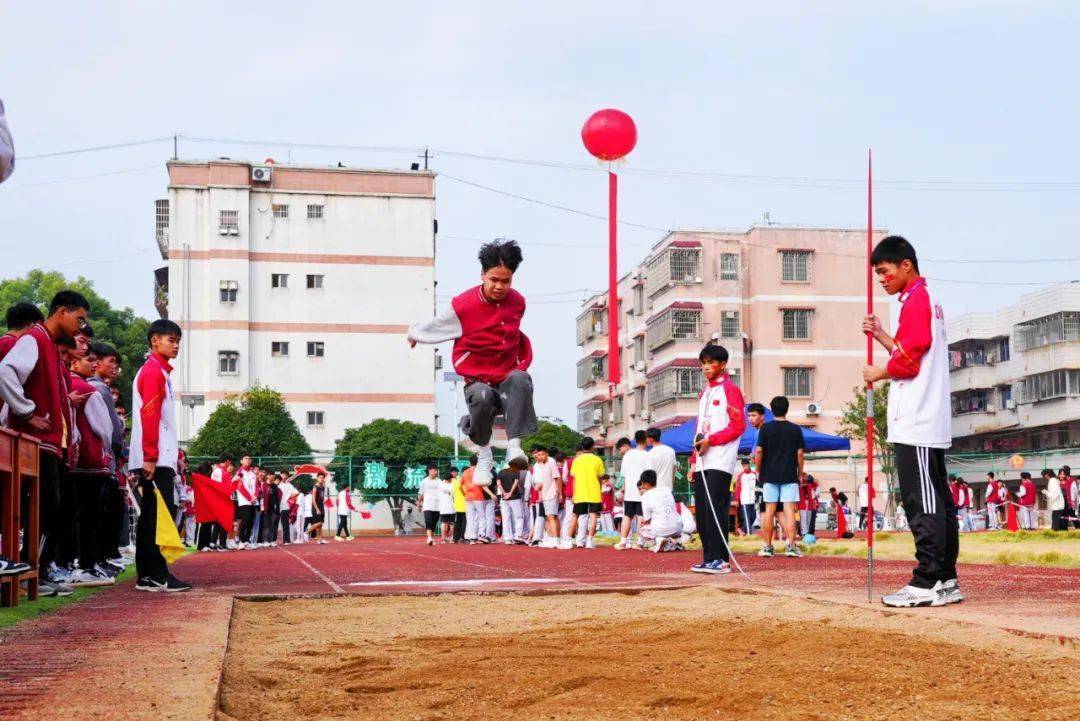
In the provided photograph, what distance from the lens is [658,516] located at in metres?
19.1

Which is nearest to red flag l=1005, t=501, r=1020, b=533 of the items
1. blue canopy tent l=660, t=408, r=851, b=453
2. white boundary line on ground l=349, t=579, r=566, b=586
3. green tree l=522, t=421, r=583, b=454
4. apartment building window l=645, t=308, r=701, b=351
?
blue canopy tent l=660, t=408, r=851, b=453

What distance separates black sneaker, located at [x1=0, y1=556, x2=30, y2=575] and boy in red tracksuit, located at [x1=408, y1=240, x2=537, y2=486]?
3.24 metres

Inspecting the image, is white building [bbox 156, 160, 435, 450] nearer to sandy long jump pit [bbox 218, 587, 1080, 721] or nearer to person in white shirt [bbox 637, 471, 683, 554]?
A: person in white shirt [bbox 637, 471, 683, 554]

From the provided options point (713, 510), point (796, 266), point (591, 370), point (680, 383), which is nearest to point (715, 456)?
point (713, 510)

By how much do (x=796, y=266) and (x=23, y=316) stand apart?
6582 centimetres

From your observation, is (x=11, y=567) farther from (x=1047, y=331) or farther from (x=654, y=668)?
(x=1047, y=331)

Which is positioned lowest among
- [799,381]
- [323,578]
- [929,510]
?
[323,578]

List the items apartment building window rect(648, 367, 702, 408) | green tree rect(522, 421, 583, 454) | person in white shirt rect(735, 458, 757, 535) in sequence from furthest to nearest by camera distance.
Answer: green tree rect(522, 421, 583, 454)
apartment building window rect(648, 367, 702, 408)
person in white shirt rect(735, 458, 757, 535)

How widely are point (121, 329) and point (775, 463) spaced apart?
209ft

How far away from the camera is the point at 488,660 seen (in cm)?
560

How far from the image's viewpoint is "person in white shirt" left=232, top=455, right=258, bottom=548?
2688 centimetres

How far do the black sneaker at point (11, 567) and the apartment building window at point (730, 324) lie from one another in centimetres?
6628

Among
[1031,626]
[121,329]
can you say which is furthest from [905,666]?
[121,329]

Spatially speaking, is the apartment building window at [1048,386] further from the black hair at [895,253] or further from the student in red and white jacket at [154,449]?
the student in red and white jacket at [154,449]
